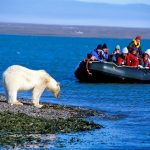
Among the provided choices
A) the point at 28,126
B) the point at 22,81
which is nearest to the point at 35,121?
the point at 28,126

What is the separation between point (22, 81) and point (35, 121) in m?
3.00

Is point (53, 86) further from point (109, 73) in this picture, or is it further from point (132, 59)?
point (109, 73)

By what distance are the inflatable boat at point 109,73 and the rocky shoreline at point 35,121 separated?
9.27 meters

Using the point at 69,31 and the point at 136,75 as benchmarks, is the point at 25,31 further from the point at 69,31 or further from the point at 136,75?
the point at 136,75

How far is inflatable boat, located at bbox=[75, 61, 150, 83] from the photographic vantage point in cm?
3159

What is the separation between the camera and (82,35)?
7421 inches

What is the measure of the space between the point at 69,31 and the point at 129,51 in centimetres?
16534

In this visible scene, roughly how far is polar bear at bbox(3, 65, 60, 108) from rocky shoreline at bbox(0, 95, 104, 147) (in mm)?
269

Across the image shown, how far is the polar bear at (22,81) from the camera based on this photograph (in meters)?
21.6

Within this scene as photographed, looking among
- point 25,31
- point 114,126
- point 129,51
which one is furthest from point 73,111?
point 25,31

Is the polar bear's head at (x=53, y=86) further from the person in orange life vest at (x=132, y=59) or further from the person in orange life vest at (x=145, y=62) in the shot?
the person in orange life vest at (x=145, y=62)

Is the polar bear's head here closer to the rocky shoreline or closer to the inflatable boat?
the rocky shoreline

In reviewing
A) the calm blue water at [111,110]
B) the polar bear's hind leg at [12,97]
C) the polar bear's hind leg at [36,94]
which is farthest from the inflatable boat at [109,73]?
the polar bear's hind leg at [12,97]

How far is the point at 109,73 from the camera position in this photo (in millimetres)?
32125
